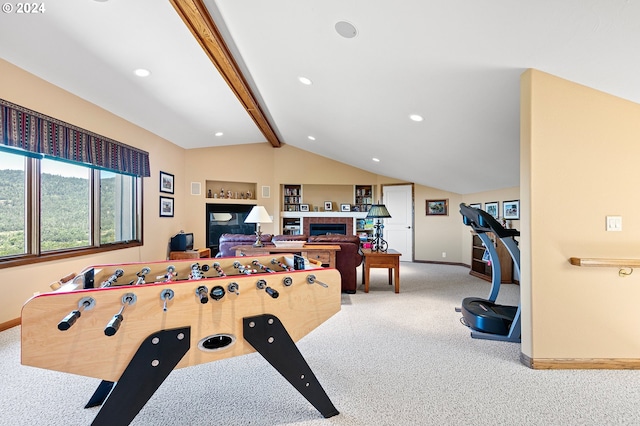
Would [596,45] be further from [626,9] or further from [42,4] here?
[42,4]

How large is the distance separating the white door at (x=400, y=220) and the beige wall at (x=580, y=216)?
547 centimetres

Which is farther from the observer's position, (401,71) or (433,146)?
(433,146)

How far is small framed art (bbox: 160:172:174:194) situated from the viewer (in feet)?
19.4

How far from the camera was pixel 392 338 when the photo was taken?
110 inches

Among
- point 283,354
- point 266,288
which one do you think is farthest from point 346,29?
point 283,354

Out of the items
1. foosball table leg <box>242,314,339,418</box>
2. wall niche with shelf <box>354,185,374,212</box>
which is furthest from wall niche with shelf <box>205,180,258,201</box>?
foosball table leg <box>242,314,339,418</box>

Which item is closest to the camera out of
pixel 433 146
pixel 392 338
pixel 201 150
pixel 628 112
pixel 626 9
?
pixel 626 9

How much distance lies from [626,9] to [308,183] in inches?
264

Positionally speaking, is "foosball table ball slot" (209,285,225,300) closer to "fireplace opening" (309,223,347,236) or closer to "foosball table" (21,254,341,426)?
"foosball table" (21,254,341,426)

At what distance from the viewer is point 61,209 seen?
3789mm

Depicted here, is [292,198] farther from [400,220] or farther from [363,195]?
[400,220]

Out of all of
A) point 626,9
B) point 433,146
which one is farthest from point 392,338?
point 433,146

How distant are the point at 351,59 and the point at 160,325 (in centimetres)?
272

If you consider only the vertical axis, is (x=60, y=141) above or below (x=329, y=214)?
above
